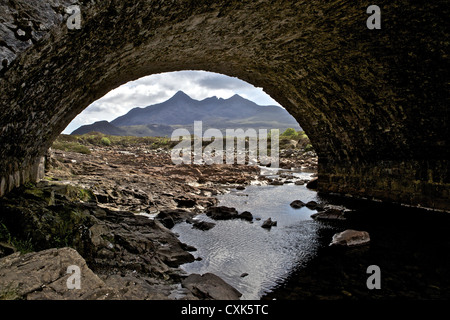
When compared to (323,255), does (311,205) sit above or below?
above

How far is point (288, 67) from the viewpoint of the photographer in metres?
8.45

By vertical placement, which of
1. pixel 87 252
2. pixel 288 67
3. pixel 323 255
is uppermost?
pixel 288 67

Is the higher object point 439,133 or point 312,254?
point 439,133

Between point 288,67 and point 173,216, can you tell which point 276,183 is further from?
point 173,216

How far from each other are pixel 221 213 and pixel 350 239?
376 cm

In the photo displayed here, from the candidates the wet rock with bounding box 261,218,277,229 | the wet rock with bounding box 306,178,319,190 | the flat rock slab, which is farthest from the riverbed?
the wet rock with bounding box 306,178,319,190

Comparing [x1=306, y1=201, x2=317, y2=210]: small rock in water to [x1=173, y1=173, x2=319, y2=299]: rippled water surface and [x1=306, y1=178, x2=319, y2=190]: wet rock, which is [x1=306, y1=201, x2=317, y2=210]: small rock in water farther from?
[x1=306, y1=178, x2=319, y2=190]: wet rock

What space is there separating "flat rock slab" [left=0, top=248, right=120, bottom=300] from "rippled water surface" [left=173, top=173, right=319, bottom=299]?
207 cm

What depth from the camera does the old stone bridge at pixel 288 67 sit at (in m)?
2.91

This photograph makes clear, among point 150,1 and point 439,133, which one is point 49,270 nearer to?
point 150,1

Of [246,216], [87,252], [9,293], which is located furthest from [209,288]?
[246,216]

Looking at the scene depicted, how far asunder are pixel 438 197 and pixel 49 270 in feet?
35.1
